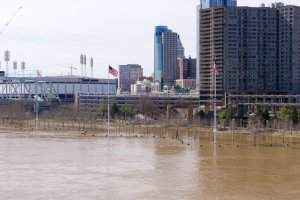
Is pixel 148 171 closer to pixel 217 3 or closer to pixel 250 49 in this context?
pixel 250 49

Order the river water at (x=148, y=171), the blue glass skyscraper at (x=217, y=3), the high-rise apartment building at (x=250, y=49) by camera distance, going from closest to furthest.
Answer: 1. the river water at (x=148, y=171)
2. the high-rise apartment building at (x=250, y=49)
3. the blue glass skyscraper at (x=217, y=3)

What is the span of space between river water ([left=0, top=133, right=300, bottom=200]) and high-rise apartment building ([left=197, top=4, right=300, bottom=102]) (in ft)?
197

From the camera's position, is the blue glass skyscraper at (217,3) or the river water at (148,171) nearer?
the river water at (148,171)

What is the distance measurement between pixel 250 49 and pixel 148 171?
282 feet

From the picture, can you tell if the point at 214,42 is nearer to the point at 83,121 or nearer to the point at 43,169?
the point at 83,121

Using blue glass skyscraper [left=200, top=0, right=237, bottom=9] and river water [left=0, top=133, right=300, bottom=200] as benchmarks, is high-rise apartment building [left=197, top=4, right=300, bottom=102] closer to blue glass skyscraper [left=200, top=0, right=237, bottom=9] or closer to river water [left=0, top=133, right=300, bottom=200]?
blue glass skyscraper [left=200, top=0, right=237, bottom=9]

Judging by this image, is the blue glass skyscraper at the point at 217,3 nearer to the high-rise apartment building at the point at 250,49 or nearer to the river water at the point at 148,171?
the high-rise apartment building at the point at 250,49

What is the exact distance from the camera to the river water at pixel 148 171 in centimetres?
3123

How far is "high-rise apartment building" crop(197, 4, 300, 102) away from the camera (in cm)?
11744

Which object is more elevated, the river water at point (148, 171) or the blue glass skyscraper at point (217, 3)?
the blue glass skyscraper at point (217, 3)

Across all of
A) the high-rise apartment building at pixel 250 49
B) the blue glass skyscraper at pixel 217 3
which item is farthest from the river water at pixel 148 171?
the blue glass skyscraper at pixel 217 3

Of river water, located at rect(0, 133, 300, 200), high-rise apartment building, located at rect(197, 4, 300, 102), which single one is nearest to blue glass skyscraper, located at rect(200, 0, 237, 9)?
→ high-rise apartment building, located at rect(197, 4, 300, 102)

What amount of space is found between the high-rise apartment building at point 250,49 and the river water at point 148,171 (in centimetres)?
6002

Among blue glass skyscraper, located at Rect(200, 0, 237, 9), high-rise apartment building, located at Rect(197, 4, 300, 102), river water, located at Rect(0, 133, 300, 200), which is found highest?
blue glass skyscraper, located at Rect(200, 0, 237, 9)
